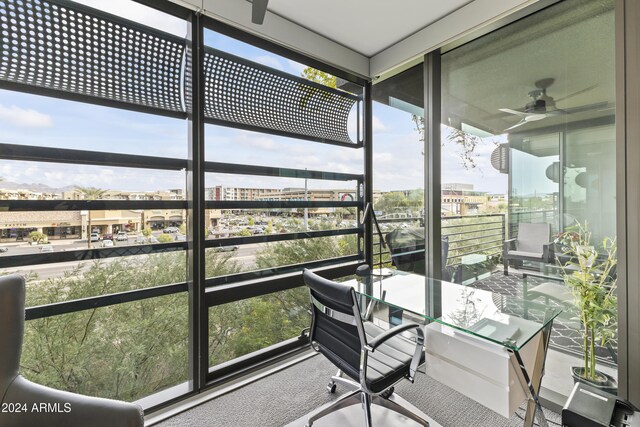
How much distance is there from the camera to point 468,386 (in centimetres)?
159

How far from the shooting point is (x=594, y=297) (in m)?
1.75

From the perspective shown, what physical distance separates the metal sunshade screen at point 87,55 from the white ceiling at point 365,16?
0.98 metres

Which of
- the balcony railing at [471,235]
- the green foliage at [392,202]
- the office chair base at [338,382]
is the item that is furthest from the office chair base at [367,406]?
the green foliage at [392,202]

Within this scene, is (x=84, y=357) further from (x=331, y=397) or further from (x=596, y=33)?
(x=596, y=33)

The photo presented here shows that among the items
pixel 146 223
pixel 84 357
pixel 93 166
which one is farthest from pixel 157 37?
pixel 84 357

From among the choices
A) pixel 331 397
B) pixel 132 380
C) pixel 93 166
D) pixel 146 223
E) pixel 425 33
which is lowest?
pixel 331 397

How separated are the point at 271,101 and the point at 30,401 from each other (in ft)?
7.70

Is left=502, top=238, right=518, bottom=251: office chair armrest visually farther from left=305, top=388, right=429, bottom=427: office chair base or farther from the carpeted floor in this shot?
left=305, top=388, right=429, bottom=427: office chair base

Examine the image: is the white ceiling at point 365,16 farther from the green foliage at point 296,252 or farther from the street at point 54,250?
the street at point 54,250

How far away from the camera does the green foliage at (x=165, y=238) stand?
2.01 meters

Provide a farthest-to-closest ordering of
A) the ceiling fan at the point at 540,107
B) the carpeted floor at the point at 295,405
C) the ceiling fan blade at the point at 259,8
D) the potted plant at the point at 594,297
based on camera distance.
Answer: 1. the ceiling fan at the point at 540,107
2. the carpeted floor at the point at 295,405
3. the potted plant at the point at 594,297
4. the ceiling fan blade at the point at 259,8

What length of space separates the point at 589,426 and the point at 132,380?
2.51m

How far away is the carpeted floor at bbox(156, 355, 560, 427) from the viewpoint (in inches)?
72.0

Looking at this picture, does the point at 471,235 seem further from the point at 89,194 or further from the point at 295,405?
the point at 89,194
